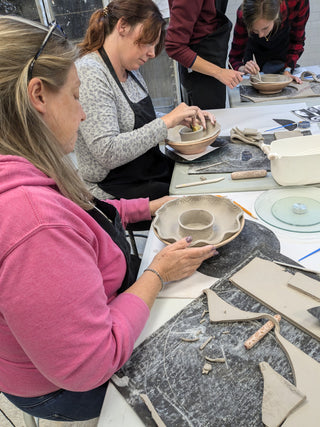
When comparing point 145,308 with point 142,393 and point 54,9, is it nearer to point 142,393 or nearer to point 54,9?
point 142,393

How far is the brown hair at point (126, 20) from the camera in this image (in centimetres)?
131

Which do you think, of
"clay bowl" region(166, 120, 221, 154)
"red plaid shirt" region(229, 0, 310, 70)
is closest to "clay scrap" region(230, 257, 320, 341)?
"clay bowl" region(166, 120, 221, 154)

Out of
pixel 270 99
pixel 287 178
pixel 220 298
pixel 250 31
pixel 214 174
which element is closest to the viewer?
pixel 220 298

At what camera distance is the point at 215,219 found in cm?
103

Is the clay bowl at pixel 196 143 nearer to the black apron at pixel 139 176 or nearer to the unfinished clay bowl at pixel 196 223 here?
the black apron at pixel 139 176

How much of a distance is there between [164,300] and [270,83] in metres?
1.86

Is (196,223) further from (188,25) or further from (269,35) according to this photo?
(269,35)

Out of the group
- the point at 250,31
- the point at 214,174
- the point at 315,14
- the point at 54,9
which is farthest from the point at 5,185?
the point at 315,14

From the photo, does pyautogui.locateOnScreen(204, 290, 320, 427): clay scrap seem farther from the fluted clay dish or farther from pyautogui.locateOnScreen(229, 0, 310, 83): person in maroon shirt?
pyautogui.locateOnScreen(229, 0, 310, 83): person in maroon shirt

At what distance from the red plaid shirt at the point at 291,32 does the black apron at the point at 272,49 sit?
0.15 ft

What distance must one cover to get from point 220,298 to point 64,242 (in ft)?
1.34

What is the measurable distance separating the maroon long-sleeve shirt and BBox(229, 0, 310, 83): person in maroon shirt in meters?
0.35

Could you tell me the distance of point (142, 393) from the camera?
0.60 meters

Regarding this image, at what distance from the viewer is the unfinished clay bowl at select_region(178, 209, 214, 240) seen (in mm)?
911
